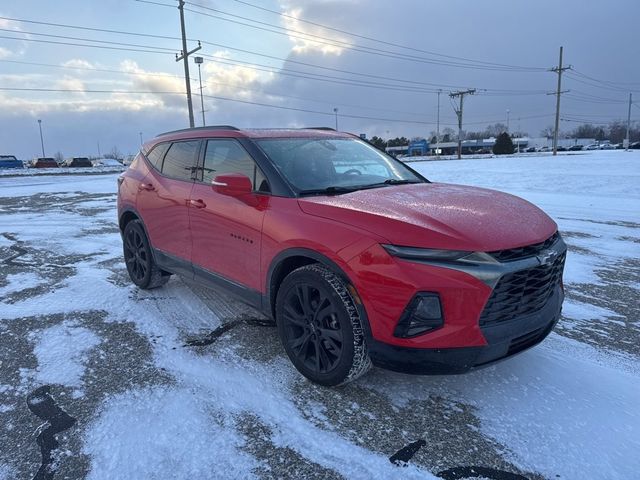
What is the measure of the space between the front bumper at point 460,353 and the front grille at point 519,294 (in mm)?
42

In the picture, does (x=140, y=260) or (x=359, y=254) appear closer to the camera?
(x=359, y=254)

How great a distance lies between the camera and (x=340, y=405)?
292 centimetres

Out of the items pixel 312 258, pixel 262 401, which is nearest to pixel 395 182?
pixel 312 258

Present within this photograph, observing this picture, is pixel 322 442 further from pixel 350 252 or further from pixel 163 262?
pixel 163 262

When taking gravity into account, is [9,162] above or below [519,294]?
above

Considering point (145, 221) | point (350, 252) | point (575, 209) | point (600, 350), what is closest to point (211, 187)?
point (145, 221)

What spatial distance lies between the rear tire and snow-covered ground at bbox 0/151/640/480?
0.62ft

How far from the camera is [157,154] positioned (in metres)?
5.03

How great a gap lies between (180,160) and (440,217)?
112 inches

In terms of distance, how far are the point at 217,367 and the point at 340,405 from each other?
1006 mm

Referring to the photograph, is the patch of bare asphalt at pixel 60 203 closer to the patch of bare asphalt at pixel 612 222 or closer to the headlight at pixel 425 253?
the headlight at pixel 425 253

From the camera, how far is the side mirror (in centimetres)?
340

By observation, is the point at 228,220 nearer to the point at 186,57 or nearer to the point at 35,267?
the point at 35,267

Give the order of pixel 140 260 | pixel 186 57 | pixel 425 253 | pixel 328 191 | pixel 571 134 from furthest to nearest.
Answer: pixel 571 134
pixel 186 57
pixel 140 260
pixel 328 191
pixel 425 253
